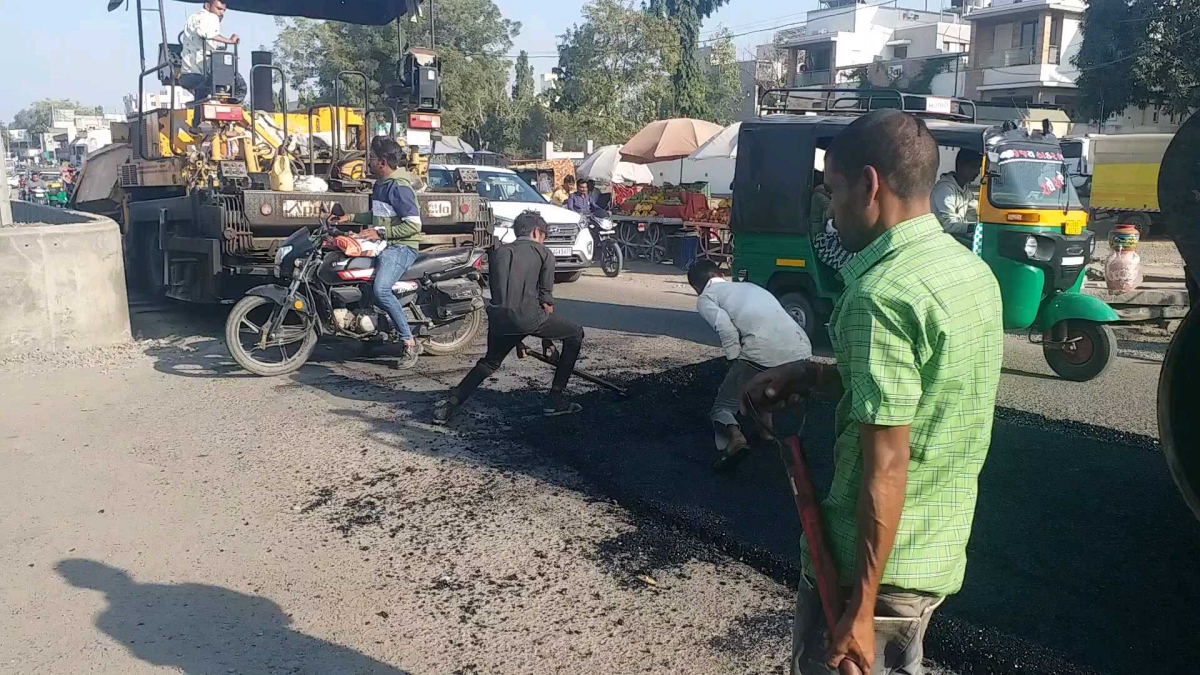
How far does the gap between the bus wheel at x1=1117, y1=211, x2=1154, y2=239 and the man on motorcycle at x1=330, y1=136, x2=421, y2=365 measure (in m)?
20.0

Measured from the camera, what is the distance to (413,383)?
7953mm

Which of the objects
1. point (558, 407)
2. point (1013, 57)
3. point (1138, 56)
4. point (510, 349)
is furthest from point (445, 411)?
point (1013, 57)

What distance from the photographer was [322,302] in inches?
319

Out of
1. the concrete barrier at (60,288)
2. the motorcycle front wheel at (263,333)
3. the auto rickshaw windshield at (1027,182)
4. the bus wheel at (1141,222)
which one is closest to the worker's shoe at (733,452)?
the motorcycle front wheel at (263,333)

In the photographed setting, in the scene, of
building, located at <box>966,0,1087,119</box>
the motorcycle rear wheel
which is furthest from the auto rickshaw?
building, located at <box>966,0,1087,119</box>

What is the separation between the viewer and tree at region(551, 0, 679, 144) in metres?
29.8

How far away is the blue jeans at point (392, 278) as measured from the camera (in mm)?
7992

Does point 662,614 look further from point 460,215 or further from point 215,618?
point 460,215

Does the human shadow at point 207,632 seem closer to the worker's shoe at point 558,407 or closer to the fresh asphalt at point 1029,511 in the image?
the fresh asphalt at point 1029,511

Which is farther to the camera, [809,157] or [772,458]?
[809,157]

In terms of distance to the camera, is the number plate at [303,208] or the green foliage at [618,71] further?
the green foliage at [618,71]

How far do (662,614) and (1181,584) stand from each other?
2247 mm

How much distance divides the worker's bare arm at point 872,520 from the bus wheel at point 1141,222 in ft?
77.7

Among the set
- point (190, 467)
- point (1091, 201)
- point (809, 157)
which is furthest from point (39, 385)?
point (1091, 201)
